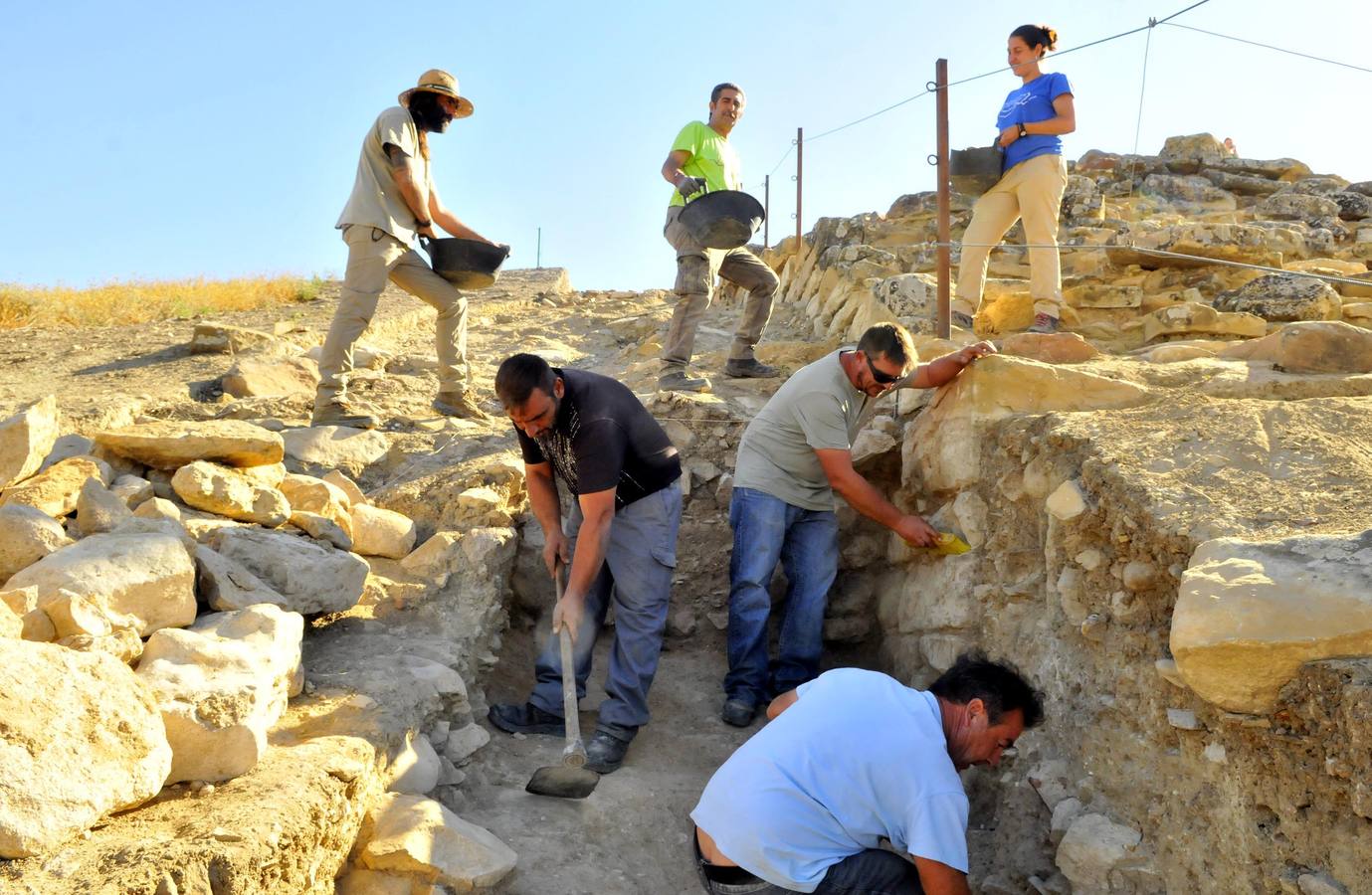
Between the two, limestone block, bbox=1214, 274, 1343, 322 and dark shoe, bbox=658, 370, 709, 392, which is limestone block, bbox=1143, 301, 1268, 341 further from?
dark shoe, bbox=658, 370, 709, 392

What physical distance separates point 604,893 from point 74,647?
5.04 feet

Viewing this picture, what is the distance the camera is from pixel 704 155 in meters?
5.13

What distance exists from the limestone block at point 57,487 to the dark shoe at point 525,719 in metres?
1.59

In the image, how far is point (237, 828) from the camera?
2209 millimetres

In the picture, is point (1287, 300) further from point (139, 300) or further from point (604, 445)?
point (139, 300)

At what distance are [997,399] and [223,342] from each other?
18.0 feet

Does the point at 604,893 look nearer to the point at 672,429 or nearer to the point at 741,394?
the point at 672,429

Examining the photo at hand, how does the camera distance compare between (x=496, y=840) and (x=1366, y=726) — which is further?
(x=496, y=840)

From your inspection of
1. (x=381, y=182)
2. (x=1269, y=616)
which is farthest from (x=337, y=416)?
(x=1269, y=616)

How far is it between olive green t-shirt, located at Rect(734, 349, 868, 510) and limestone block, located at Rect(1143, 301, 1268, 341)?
2431 mm

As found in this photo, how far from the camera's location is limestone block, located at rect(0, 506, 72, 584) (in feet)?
9.63

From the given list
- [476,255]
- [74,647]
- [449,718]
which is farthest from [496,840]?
[476,255]

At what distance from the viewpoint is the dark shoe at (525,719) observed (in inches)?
142

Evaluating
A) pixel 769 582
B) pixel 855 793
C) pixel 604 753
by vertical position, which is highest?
pixel 769 582
